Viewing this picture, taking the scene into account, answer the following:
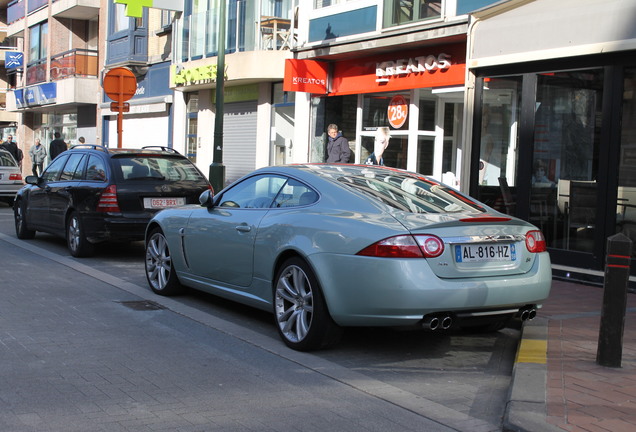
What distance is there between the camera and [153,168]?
1114 cm

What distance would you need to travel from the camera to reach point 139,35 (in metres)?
27.7

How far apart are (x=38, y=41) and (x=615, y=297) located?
1495 inches

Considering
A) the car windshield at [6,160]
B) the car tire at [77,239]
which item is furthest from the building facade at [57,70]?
the car tire at [77,239]

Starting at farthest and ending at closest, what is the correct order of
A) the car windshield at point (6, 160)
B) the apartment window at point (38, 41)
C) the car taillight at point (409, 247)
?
the apartment window at point (38, 41), the car windshield at point (6, 160), the car taillight at point (409, 247)

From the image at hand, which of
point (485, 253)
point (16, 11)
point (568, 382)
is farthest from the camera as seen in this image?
point (16, 11)

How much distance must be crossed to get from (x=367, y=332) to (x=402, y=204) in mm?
1388

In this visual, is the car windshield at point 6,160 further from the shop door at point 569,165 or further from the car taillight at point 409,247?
the car taillight at point 409,247

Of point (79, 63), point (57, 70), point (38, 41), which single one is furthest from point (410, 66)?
point (38, 41)

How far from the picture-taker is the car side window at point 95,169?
432 inches

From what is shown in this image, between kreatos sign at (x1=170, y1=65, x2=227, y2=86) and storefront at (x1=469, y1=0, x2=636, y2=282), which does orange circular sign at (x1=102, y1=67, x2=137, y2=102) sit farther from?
storefront at (x1=469, y1=0, x2=636, y2=282)

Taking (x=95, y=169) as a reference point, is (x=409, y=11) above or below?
above

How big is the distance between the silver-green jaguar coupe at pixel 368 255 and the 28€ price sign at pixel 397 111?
9.08m

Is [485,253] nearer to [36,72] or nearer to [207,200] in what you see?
[207,200]

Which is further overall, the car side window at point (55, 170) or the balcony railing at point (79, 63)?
the balcony railing at point (79, 63)
